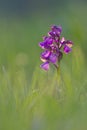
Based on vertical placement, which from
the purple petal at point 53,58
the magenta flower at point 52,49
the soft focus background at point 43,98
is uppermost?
the magenta flower at point 52,49

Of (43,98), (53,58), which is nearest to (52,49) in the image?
(53,58)

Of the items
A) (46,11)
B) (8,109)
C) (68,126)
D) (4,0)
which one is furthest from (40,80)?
(4,0)

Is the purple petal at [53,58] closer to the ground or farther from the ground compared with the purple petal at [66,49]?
closer to the ground

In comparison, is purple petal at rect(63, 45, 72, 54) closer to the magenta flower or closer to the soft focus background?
the magenta flower

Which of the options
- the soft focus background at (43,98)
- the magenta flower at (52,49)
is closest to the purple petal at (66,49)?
the magenta flower at (52,49)

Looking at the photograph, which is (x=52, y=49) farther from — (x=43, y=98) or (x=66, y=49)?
(x=43, y=98)

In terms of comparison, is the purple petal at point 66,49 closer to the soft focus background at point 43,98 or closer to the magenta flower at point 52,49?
the magenta flower at point 52,49

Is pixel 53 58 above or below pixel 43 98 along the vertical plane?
above

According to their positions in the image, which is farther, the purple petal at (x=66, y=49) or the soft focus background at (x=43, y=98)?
the purple petal at (x=66, y=49)

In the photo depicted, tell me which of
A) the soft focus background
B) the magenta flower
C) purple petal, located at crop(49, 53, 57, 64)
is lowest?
the soft focus background

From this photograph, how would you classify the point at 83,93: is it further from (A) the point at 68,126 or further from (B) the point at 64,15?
(B) the point at 64,15

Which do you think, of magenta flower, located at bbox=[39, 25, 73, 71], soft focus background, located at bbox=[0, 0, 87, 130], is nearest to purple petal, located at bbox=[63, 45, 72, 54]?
magenta flower, located at bbox=[39, 25, 73, 71]
